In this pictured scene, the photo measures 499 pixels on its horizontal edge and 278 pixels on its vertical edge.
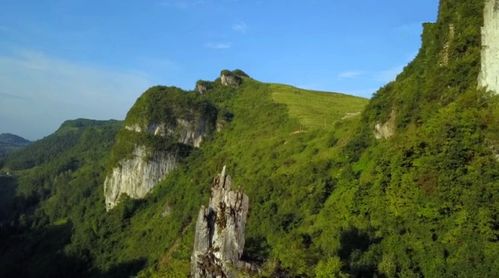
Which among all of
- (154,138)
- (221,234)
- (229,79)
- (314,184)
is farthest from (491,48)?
(229,79)

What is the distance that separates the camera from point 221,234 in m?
24.3

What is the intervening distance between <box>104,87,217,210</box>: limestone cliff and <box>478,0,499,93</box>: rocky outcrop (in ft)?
285

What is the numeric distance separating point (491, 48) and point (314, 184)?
87.2 feet

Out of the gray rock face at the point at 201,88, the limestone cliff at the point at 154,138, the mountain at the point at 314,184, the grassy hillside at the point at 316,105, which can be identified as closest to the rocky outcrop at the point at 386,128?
the mountain at the point at 314,184

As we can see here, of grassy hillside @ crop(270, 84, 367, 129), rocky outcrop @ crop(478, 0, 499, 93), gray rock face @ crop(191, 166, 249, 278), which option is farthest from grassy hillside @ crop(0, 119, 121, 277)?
gray rock face @ crop(191, 166, 249, 278)

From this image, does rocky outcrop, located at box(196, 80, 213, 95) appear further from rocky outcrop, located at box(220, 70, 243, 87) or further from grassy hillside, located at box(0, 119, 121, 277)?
grassy hillside, located at box(0, 119, 121, 277)

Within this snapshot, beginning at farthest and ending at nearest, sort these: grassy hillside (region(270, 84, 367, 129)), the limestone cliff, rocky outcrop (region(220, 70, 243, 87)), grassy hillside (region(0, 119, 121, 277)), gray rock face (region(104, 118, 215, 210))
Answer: rocky outcrop (region(220, 70, 243, 87))
the limestone cliff
gray rock face (region(104, 118, 215, 210))
grassy hillside (region(0, 119, 121, 277))
grassy hillside (region(270, 84, 367, 129))

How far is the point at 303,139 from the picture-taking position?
87.1 metres

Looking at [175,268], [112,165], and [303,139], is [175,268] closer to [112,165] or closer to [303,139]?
[303,139]

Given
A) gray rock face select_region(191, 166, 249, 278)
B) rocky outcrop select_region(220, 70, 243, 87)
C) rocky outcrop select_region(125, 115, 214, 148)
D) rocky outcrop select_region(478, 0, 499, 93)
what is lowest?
gray rock face select_region(191, 166, 249, 278)

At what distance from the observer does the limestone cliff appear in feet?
403

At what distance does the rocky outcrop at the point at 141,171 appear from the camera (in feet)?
401

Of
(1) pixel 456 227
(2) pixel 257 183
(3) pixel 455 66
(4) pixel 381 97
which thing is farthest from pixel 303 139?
(1) pixel 456 227

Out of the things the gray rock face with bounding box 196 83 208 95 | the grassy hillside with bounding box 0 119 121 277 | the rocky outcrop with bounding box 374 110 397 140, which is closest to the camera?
the rocky outcrop with bounding box 374 110 397 140
